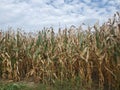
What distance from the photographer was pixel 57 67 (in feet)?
29.1

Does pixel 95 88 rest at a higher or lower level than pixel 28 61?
lower

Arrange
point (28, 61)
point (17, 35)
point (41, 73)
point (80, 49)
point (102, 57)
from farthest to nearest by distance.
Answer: point (17, 35) < point (28, 61) < point (41, 73) < point (80, 49) < point (102, 57)

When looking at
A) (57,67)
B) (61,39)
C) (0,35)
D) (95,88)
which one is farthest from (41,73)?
(0,35)

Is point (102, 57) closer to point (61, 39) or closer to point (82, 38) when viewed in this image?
point (82, 38)

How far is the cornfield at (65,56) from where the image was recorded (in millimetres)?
7797

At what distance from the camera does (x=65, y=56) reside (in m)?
8.70

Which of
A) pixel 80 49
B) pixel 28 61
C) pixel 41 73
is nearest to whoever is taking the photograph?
pixel 80 49

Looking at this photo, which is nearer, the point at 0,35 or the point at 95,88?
the point at 95,88

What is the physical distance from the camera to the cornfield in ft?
25.6

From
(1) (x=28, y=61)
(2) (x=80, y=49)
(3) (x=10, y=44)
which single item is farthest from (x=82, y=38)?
(3) (x=10, y=44)

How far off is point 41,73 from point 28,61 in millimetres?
891

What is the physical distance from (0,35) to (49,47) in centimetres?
206

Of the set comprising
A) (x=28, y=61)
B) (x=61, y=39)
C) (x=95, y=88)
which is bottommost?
(x=95, y=88)

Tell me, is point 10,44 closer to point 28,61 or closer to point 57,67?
point 28,61
